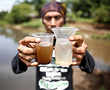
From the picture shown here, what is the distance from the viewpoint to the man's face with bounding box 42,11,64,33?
2057mm

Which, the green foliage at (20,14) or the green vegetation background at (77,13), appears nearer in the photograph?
the green vegetation background at (77,13)

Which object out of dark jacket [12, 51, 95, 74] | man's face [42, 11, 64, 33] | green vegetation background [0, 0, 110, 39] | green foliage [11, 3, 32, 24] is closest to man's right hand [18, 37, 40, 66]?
dark jacket [12, 51, 95, 74]

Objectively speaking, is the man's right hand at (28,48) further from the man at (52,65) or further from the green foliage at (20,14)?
the green foliage at (20,14)

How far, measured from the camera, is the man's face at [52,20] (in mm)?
2057

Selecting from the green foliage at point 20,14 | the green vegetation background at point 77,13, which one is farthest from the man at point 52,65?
the green foliage at point 20,14

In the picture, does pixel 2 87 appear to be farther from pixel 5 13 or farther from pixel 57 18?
pixel 5 13

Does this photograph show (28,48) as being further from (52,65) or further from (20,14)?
(20,14)

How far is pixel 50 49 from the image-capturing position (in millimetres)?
1598

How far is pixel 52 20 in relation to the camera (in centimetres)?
207

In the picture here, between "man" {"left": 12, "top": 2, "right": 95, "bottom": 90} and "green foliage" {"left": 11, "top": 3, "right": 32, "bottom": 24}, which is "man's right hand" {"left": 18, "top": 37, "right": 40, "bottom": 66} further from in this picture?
"green foliage" {"left": 11, "top": 3, "right": 32, "bottom": 24}

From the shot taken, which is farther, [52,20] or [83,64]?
[52,20]

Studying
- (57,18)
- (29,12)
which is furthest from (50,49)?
(29,12)

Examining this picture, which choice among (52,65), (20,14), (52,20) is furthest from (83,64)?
(20,14)

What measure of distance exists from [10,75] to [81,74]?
2647 millimetres
